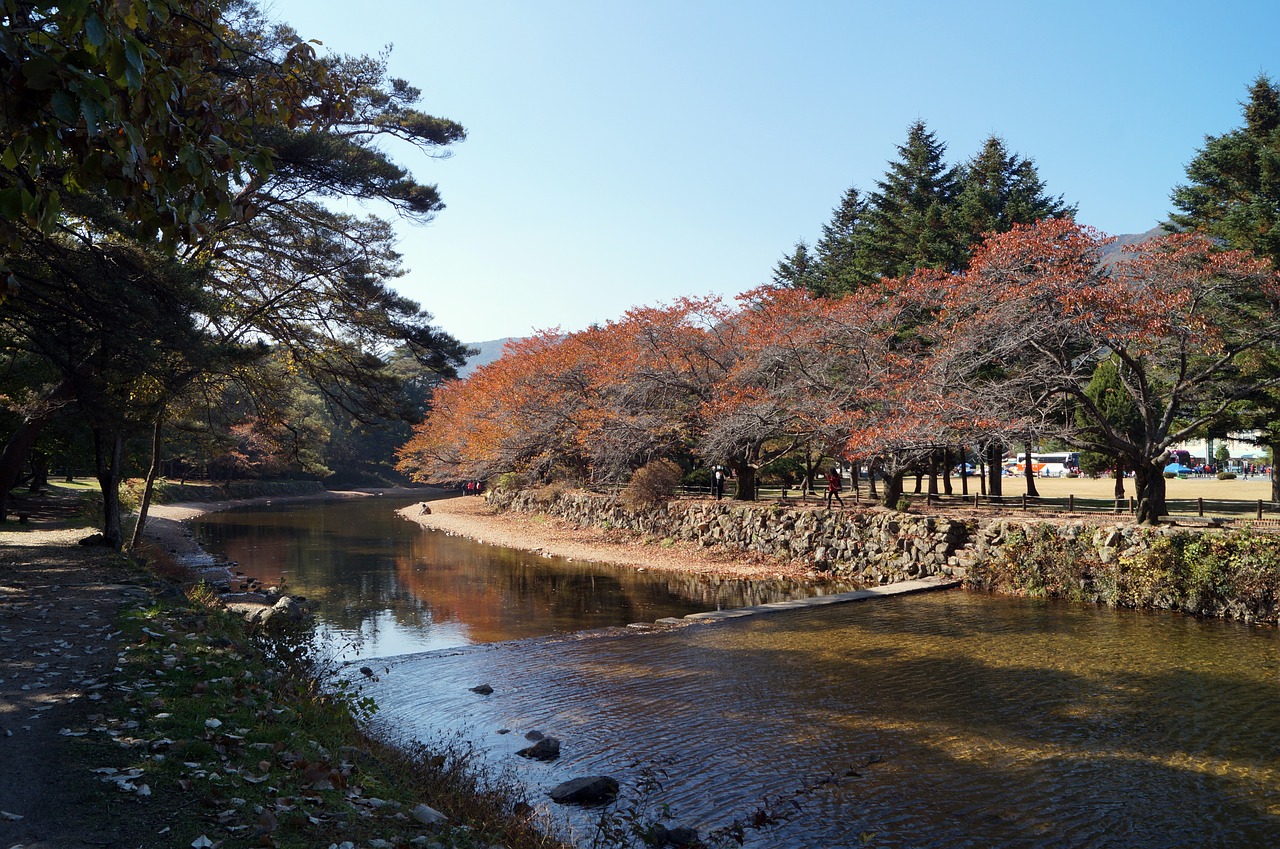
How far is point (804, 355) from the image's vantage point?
24.9m

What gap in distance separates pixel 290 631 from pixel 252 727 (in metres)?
6.77

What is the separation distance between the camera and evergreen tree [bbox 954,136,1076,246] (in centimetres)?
3102

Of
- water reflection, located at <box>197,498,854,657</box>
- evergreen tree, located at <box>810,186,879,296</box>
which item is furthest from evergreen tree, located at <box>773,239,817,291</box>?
water reflection, located at <box>197,498,854,657</box>

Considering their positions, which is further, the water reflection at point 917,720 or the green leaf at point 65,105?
the water reflection at point 917,720

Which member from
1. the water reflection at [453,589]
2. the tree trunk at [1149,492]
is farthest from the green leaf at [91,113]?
the tree trunk at [1149,492]

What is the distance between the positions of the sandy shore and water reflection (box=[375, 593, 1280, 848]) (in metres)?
8.22

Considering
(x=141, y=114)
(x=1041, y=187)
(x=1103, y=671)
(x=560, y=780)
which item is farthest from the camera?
(x=1041, y=187)

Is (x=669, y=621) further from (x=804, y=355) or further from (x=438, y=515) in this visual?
Answer: (x=438, y=515)

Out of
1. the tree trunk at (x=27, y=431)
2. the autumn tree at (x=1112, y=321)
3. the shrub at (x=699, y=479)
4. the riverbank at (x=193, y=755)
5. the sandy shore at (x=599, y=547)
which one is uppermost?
the autumn tree at (x=1112, y=321)

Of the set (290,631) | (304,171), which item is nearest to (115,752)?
(290,631)

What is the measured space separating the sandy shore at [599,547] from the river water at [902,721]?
784 cm

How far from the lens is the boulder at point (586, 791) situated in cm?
759

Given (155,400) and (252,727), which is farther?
(155,400)

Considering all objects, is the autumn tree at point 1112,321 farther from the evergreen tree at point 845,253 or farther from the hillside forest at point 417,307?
the evergreen tree at point 845,253
